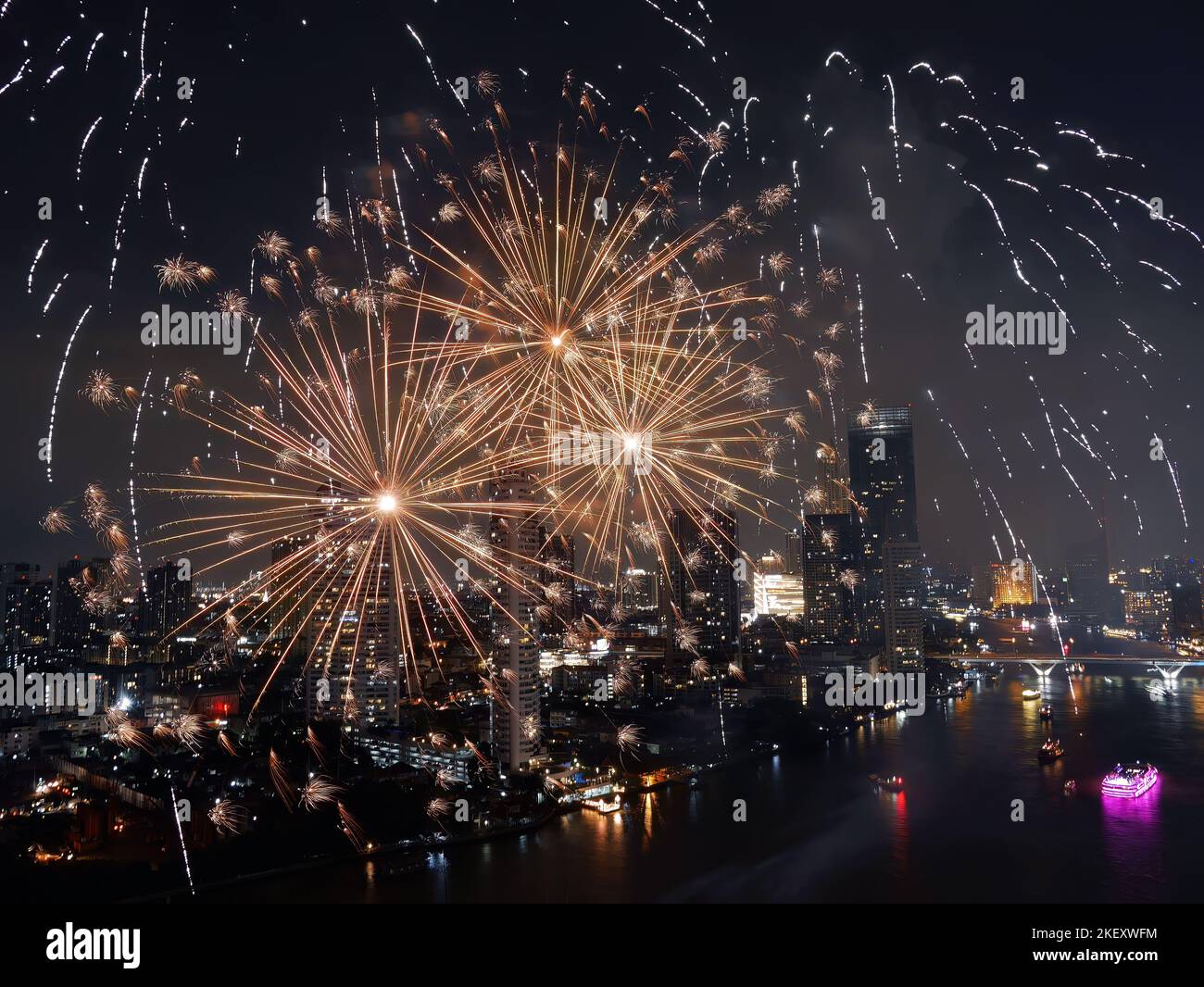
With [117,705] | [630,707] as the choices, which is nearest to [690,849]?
[630,707]

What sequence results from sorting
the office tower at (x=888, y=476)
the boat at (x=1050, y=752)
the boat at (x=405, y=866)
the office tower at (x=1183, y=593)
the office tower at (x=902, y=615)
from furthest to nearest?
the office tower at (x=888, y=476) → the office tower at (x=1183, y=593) → the office tower at (x=902, y=615) → the boat at (x=1050, y=752) → the boat at (x=405, y=866)

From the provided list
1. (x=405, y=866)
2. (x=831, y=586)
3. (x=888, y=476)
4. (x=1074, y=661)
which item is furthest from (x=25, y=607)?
(x=888, y=476)

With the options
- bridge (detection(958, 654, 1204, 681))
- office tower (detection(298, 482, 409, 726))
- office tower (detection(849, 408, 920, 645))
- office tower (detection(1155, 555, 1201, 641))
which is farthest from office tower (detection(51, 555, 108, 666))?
office tower (detection(1155, 555, 1201, 641))

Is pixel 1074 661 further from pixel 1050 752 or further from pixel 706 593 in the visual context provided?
pixel 1050 752

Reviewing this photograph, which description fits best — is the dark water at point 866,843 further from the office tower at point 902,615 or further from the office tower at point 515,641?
the office tower at point 902,615

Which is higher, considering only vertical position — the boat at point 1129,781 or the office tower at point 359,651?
the office tower at point 359,651

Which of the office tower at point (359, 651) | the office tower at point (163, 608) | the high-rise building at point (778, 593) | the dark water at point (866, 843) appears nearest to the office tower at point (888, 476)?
the high-rise building at point (778, 593)
